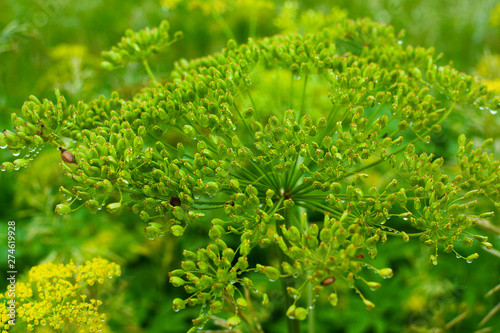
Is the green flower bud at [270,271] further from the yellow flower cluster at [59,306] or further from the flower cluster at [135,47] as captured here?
the flower cluster at [135,47]

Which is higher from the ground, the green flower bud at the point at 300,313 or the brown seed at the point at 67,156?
the brown seed at the point at 67,156

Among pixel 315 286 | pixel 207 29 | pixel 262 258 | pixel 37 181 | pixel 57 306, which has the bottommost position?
pixel 57 306

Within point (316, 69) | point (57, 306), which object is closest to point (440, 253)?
point (316, 69)

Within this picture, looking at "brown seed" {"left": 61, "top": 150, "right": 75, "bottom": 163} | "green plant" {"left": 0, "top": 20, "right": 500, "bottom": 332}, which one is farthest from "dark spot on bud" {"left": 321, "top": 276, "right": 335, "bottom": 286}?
"brown seed" {"left": 61, "top": 150, "right": 75, "bottom": 163}

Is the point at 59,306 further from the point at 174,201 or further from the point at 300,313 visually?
the point at 300,313

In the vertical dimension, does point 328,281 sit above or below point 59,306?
above

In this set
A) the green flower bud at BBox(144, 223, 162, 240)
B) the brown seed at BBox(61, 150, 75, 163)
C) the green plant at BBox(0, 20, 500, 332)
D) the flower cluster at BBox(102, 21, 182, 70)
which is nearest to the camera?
the green plant at BBox(0, 20, 500, 332)

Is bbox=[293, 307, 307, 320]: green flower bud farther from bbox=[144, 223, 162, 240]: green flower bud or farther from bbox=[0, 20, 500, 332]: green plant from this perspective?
bbox=[144, 223, 162, 240]: green flower bud

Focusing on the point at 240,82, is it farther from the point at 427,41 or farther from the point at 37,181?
the point at 427,41

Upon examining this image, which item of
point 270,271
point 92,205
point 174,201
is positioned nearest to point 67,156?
point 92,205

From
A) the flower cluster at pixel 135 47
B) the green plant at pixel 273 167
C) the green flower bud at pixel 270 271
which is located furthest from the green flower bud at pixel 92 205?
the flower cluster at pixel 135 47

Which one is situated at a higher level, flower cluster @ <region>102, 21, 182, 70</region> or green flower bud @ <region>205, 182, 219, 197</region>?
flower cluster @ <region>102, 21, 182, 70</region>
